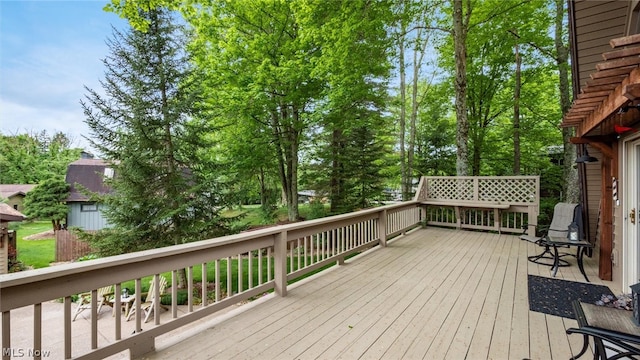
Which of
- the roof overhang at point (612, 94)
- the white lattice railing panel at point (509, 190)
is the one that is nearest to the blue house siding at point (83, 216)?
the white lattice railing panel at point (509, 190)

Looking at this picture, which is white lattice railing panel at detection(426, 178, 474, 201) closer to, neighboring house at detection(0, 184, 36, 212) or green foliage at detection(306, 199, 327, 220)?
green foliage at detection(306, 199, 327, 220)

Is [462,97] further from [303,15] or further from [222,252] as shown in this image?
[222,252]

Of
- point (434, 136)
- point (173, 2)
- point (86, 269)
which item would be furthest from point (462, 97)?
point (86, 269)

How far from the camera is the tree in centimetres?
1287

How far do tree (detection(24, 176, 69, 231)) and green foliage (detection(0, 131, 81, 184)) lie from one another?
82cm

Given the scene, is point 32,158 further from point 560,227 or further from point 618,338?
point 560,227

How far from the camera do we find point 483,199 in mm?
7594

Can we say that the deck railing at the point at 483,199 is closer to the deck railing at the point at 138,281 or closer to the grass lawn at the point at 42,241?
the deck railing at the point at 138,281

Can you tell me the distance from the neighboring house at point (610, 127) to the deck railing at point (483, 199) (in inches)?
67.1

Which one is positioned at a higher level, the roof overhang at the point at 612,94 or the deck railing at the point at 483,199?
the roof overhang at the point at 612,94

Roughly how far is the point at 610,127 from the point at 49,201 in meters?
19.3

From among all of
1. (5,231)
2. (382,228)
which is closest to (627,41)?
(382,228)

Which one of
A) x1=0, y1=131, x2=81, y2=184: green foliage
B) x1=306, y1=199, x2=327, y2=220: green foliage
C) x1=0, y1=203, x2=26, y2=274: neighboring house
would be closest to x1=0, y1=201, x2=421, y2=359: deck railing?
x1=0, y1=203, x2=26, y2=274: neighboring house

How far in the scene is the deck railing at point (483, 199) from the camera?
6.93 m
